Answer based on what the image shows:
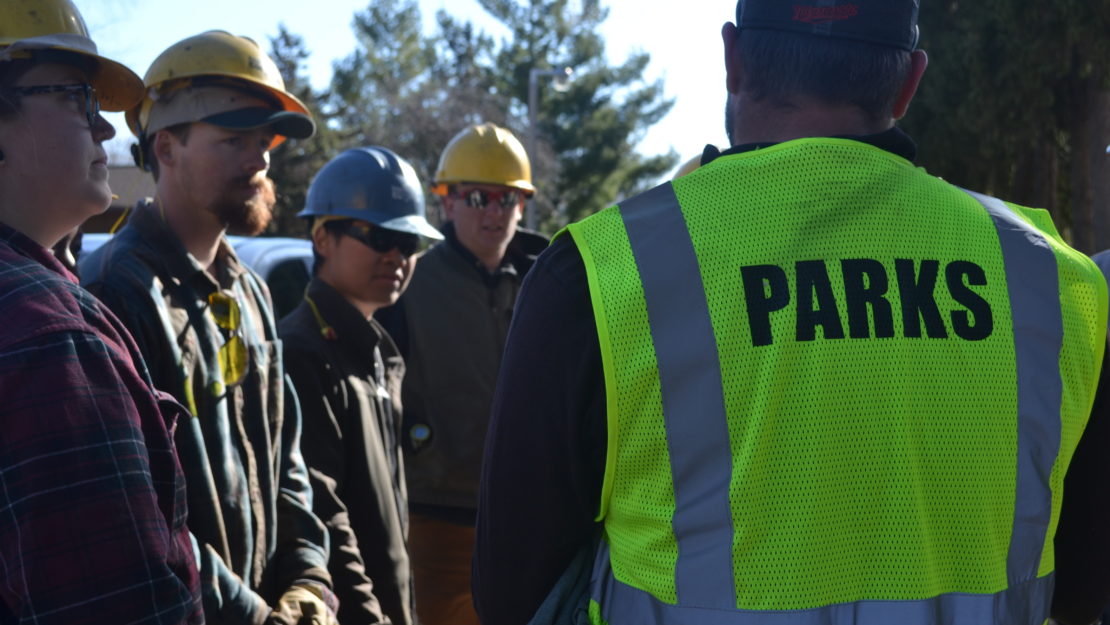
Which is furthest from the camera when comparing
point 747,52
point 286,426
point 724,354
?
point 286,426

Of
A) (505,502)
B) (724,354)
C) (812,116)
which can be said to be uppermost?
(812,116)

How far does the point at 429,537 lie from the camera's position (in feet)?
14.8

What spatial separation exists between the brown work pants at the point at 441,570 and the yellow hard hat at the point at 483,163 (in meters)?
1.72

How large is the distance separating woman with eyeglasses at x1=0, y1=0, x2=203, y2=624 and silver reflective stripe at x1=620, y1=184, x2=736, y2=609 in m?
0.80

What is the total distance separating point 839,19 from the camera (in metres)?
1.94

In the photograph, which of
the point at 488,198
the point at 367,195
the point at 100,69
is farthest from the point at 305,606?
the point at 488,198

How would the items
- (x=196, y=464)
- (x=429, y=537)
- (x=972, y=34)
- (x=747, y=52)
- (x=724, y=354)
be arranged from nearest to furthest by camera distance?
(x=724, y=354), (x=747, y=52), (x=196, y=464), (x=429, y=537), (x=972, y=34)

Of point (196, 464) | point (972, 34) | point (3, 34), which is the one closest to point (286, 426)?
point (196, 464)

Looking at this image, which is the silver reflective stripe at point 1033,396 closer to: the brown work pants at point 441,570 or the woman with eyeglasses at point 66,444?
the woman with eyeglasses at point 66,444

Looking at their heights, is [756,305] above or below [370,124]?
above

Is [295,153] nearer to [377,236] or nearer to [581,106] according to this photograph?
[581,106]

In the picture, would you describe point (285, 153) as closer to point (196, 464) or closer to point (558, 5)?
point (558, 5)

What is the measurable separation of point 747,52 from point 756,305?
0.51m

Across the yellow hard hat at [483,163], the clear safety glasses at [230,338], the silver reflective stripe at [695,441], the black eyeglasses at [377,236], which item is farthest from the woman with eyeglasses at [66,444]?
the yellow hard hat at [483,163]
